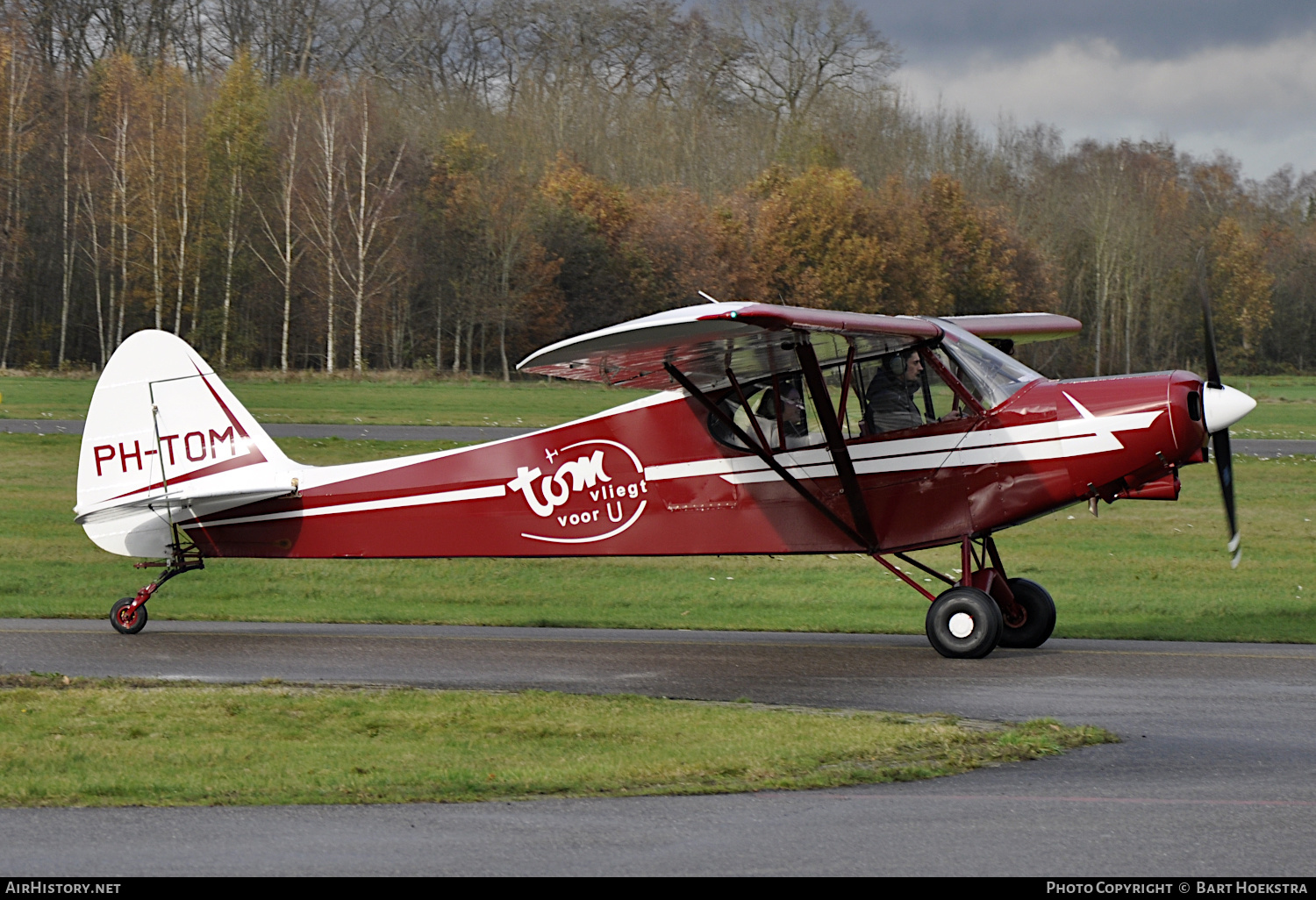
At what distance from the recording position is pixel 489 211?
203 ft

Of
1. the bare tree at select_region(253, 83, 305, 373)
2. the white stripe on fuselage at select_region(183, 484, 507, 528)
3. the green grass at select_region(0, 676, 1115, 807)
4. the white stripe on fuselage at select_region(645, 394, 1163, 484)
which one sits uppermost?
the bare tree at select_region(253, 83, 305, 373)

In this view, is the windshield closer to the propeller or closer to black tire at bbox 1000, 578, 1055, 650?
the propeller

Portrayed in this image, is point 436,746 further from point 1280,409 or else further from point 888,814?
point 1280,409

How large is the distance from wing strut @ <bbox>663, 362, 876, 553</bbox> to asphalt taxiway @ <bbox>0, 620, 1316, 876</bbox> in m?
1.29

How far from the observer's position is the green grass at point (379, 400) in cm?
3666

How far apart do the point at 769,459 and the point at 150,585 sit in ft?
20.4

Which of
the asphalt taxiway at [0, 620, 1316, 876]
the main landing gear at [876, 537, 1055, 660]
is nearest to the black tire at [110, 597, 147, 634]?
the asphalt taxiway at [0, 620, 1316, 876]

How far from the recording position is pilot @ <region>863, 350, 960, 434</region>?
1167cm

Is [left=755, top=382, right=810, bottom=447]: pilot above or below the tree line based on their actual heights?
below

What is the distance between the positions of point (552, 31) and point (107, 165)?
38375 millimetres

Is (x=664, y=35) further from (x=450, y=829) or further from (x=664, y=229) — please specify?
(x=450, y=829)

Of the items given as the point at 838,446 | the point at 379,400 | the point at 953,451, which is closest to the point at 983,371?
the point at 953,451

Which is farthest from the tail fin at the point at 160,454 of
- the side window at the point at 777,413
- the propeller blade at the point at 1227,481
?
the propeller blade at the point at 1227,481

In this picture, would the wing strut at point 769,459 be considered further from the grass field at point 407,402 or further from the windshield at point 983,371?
the grass field at point 407,402
